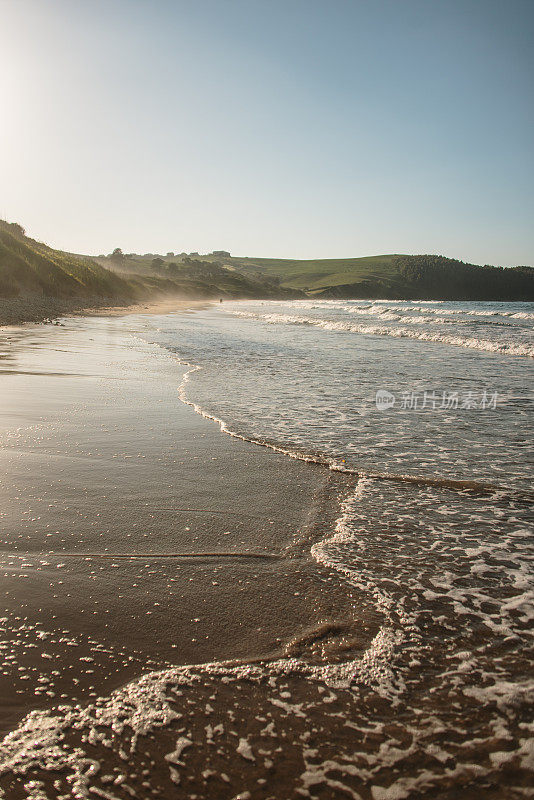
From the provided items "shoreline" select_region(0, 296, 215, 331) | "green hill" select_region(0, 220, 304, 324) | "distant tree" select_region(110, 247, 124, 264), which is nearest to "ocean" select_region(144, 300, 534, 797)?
"shoreline" select_region(0, 296, 215, 331)

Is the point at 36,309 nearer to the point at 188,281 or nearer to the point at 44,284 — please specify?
the point at 44,284

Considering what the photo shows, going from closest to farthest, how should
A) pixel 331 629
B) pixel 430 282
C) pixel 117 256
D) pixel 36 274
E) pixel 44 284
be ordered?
1. pixel 331 629
2. pixel 36 274
3. pixel 44 284
4. pixel 117 256
5. pixel 430 282

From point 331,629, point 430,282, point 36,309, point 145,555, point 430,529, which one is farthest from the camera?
point 430,282

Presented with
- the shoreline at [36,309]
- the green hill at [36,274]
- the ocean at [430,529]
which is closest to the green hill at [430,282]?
the green hill at [36,274]

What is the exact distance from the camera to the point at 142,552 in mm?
2893

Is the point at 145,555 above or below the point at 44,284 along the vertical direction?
below

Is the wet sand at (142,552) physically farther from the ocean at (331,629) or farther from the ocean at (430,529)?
the ocean at (430,529)

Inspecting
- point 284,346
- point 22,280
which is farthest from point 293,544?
point 22,280

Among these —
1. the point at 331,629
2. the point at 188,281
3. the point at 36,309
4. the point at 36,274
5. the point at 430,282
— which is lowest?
the point at 331,629

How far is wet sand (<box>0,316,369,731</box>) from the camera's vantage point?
2059 mm

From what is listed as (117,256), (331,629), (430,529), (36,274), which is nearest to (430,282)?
(117,256)

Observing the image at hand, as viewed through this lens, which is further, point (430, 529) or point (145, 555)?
point (430, 529)

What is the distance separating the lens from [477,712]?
6.00 feet

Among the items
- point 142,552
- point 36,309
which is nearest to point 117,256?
point 36,309
